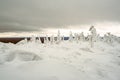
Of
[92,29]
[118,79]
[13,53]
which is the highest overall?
[92,29]

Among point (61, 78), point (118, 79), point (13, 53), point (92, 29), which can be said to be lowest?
point (118, 79)

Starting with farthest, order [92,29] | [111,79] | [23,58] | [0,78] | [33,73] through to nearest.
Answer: [92,29], [23,58], [111,79], [33,73], [0,78]

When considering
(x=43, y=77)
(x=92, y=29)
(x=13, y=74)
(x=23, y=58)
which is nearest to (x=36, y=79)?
(x=43, y=77)

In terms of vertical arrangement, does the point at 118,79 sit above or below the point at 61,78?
below

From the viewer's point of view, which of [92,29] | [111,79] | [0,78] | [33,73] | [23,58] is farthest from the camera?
[92,29]

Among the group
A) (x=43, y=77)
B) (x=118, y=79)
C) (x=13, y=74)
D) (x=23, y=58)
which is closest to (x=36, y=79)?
(x=43, y=77)

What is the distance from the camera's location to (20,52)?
1110cm

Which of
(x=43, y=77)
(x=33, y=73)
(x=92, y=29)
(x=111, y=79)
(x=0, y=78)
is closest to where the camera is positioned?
(x=0, y=78)

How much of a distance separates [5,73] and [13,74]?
1.88 feet

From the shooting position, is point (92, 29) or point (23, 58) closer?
point (23, 58)

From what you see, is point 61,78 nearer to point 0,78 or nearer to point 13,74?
point 13,74

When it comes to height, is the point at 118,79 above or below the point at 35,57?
below

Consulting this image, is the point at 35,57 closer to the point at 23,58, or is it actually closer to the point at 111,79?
the point at 23,58

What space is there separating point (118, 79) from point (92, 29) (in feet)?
133
